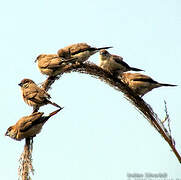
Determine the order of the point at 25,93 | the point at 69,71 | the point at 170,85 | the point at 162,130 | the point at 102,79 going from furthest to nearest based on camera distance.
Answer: the point at 25,93 < the point at 170,85 < the point at 69,71 < the point at 102,79 < the point at 162,130

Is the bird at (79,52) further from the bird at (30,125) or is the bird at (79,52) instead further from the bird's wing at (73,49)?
the bird at (30,125)

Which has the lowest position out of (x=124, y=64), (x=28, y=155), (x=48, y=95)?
(x=28, y=155)

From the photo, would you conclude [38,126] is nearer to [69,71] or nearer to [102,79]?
[69,71]

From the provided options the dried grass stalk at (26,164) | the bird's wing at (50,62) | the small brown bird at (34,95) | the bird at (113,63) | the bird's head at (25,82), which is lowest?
the dried grass stalk at (26,164)

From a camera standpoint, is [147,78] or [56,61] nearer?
[147,78]

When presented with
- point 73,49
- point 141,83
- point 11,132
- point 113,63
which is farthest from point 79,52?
point 11,132

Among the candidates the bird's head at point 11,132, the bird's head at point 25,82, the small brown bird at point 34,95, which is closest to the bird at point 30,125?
the bird's head at point 11,132

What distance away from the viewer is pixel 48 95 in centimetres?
478

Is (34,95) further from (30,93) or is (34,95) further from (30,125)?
(30,125)

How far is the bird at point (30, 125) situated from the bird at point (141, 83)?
94cm

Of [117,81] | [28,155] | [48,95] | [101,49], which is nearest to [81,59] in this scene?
[101,49]

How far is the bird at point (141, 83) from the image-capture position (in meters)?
4.64

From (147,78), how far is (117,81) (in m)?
0.80

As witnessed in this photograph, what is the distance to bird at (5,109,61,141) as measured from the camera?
4582 mm
